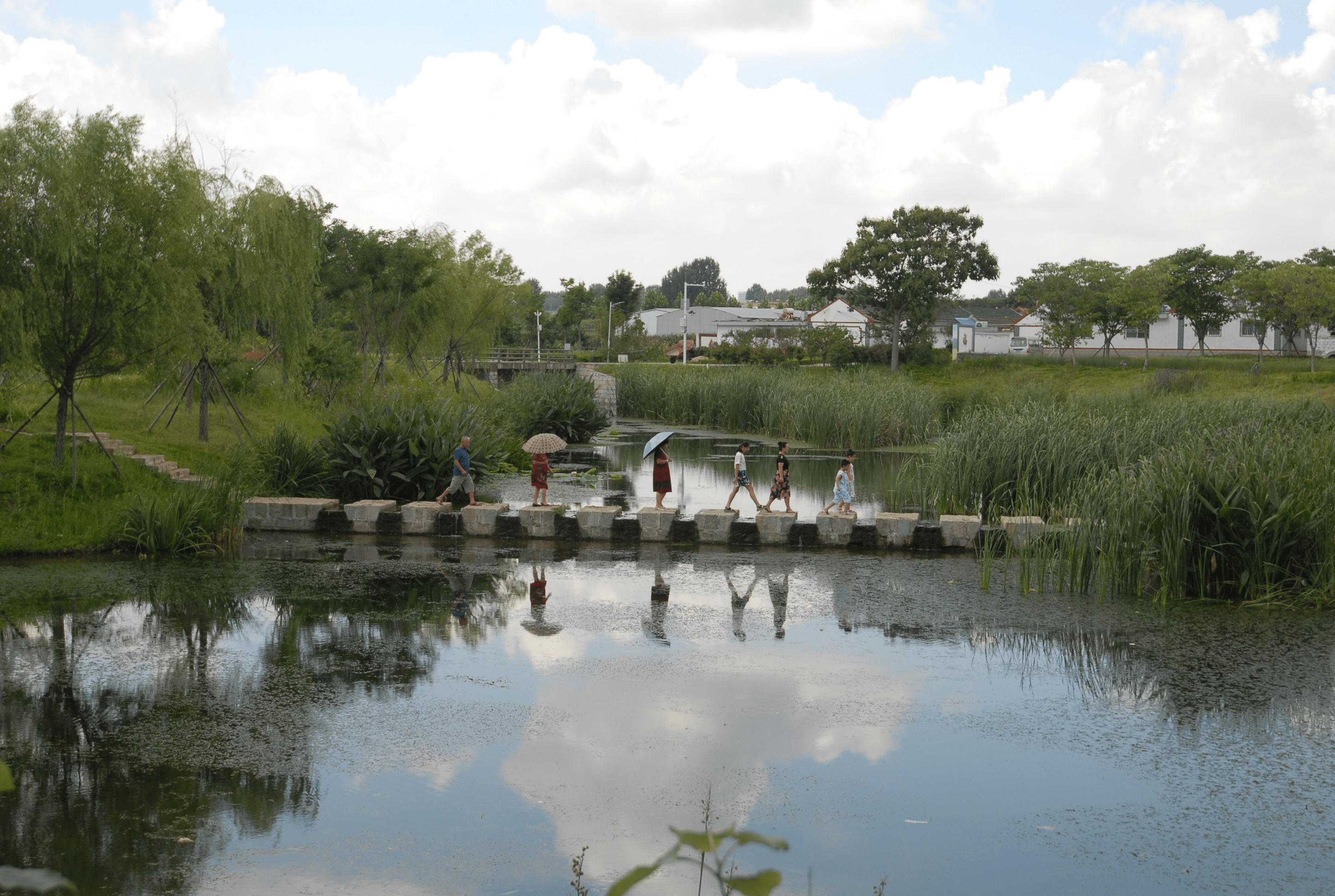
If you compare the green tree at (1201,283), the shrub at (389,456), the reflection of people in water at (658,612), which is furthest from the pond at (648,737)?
the green tree at (1201,283)

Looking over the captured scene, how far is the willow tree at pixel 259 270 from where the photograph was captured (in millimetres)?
21422

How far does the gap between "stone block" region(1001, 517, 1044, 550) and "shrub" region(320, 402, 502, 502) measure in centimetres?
867

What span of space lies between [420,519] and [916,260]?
4492 centimetres

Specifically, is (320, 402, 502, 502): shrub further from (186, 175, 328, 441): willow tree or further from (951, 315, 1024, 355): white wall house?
(951, 315, 1024, 355): white wall house

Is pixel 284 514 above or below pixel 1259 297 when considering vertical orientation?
below

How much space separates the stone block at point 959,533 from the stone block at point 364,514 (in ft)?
24.6

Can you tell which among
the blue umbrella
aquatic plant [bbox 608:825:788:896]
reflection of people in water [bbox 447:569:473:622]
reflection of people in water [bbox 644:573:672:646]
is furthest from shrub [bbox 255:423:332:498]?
aquatic plant [bbox 608:825:788:896]

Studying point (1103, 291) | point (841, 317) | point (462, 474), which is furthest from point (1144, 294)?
point (462, 474)

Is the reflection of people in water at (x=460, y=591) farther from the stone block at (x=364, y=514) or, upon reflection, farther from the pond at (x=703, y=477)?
the pond at (x=703, y=477)

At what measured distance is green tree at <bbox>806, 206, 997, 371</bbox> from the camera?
54812 millimetres

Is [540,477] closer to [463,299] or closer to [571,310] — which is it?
[463,299]

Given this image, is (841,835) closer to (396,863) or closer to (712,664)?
(396,863)

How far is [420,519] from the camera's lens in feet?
48.3

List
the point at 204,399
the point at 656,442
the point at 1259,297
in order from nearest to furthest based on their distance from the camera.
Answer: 1. the point at 656,442
2. the point at 204,399
3. the point at 1259,297
